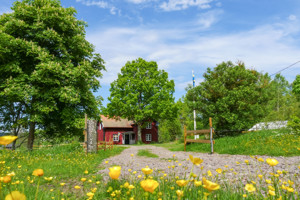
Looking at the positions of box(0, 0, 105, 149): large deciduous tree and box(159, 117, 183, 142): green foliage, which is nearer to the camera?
box(0, 0, 105, 149): large deciduous tree

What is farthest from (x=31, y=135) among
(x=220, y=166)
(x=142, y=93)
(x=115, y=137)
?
(x=115, y=137)

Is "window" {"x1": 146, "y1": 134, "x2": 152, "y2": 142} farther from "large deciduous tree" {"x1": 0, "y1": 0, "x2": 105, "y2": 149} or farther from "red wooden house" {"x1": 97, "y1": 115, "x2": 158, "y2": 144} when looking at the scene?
"large deciduous tree" {"x1": 0, "y1": 0, "x2": 105, "y2": 149}

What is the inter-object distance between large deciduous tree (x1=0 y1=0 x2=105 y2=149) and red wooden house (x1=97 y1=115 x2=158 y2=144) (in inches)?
899

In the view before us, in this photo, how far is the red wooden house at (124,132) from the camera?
1553 inches

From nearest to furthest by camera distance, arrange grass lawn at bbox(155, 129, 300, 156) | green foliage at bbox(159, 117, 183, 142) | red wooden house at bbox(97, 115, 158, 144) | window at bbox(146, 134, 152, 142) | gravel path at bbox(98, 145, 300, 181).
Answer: gravel path at bbox(98, 145, 300, 181), grass lawn at bbox(155, 129, 300, 156), green foliage at bbox(159, 117, 183, 142), red wooden house at bbox(97, 115, 158, 144), window at bbox(146, 134, 152, 142)

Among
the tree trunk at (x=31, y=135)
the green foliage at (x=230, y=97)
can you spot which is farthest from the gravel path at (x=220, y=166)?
the tree trunk at (x=31, y=135)

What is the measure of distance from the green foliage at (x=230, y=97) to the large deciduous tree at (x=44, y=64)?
376 inches

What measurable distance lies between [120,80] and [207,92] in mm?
16312

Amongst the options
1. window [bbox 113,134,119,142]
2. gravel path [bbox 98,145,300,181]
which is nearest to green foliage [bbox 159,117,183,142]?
window [bbox 113,134,119,142]

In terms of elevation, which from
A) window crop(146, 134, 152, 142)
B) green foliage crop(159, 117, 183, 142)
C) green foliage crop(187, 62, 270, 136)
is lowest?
window crop(146, 134, 152, 142)

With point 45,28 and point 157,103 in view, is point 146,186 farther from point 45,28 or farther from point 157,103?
point 157,103

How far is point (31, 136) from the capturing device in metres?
15.4

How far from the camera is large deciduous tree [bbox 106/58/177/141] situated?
3016 cm

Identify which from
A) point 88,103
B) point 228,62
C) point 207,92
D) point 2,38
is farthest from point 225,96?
point 2,38
